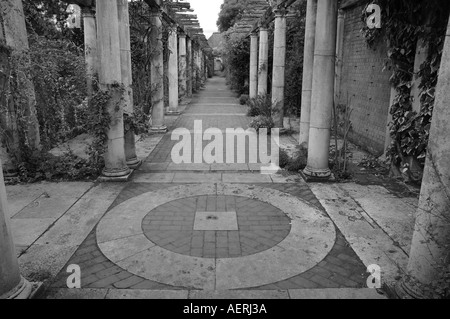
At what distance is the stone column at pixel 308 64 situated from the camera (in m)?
7.73

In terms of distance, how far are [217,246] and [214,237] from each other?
9.0 inches

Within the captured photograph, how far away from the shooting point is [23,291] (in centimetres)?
290

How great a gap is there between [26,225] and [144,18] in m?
7.22

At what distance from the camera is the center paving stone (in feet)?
13.2

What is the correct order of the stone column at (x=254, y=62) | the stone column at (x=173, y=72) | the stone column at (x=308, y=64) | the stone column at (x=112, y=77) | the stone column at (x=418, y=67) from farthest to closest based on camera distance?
the stone column at (x=254, y=62)
the stone column at (x=173, y=72)
the stone column at (x=308, y=64)
the stone column at (x=112, y=77)
the stone column at (x=418, y=67)

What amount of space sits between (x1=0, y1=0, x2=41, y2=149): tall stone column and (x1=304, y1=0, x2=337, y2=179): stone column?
4784 mm

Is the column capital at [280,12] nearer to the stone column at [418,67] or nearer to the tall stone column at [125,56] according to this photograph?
the tall stone column at [125,56]

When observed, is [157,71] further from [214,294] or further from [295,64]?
[214,294]

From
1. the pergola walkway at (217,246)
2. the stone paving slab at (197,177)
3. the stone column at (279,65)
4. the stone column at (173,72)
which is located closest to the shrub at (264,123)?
the stone column at (279,65)

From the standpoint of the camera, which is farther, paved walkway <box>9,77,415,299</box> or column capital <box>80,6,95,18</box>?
column capital <box>80,6,95,18</box>

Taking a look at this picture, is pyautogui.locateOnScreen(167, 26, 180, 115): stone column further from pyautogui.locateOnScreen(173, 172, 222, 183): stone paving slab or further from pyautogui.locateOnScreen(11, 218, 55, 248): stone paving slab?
pyautogui.locateOnScreen(11, 218, 55, 248): stone paving slab

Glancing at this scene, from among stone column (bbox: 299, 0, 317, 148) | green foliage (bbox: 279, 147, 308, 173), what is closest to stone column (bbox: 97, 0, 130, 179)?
green foliage (bbox: 279, 147, 308, 173)

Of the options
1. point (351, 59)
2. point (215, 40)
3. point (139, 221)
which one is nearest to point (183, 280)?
point (139, 221)

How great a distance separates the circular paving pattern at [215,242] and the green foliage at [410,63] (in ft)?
7.22
